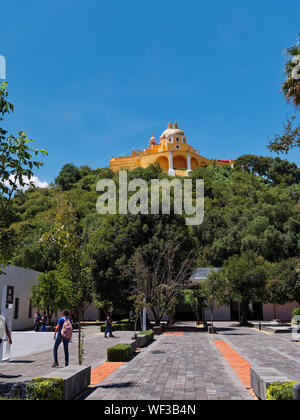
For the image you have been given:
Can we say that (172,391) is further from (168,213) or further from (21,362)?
(168,213)

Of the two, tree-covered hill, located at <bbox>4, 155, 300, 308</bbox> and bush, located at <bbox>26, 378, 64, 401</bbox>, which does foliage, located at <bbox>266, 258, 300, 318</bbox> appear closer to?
tree-covered hill, located at <bbox>4, 155, 300, 308</bbox>

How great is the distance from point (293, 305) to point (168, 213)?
54.5ft

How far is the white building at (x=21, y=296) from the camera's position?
2718 centimetres

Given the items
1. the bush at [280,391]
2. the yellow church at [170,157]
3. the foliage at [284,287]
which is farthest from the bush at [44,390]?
the yellow church at [170,157]

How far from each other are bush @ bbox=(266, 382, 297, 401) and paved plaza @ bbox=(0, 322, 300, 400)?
3.67 feet

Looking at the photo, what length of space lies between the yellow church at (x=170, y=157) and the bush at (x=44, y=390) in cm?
7769

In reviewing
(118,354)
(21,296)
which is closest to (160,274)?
(21,296)

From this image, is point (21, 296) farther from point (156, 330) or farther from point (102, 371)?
point (102, 371)

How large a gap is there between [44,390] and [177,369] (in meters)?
4.75

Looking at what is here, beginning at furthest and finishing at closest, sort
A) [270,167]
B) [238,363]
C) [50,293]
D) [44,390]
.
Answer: [270,167]
[50,293]
[238,363]
[44,390]

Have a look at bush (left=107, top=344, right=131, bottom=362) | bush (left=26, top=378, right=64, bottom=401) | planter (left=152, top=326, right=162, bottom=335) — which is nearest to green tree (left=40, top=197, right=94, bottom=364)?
bush (left=107, top=344, right=131, bottom=362)

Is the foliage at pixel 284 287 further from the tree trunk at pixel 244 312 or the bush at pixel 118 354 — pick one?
the bush at pixel 118 354

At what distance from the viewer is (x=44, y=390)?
20.6ft
